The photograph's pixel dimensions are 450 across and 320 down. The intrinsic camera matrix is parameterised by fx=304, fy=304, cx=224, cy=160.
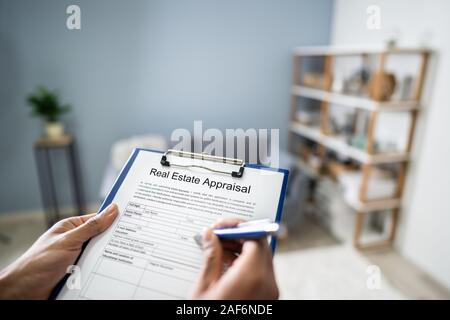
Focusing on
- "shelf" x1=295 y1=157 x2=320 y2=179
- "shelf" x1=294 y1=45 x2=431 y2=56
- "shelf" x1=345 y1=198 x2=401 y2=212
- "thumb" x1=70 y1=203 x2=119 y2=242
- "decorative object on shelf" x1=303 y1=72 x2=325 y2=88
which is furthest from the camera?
"shelf" x1=295 y1=157 x2=320 y2=179

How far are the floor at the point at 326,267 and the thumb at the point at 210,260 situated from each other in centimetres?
133

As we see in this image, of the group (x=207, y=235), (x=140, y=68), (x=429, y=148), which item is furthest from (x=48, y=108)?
(x=429, y=148)

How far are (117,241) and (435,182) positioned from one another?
1.84 m

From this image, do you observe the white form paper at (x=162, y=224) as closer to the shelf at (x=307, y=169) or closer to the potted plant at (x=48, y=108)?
the potted plant at (x=48, y=108)

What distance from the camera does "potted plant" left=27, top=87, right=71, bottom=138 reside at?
1.99m

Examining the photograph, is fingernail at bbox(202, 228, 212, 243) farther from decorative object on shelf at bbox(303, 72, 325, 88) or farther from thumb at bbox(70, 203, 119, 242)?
decorative object on shelf at bbox(303, 72, 325, 88)

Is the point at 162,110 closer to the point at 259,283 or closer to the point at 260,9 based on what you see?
the point at 260,9

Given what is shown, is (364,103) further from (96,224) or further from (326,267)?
→ (96,224)

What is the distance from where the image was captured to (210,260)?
20.0 inches

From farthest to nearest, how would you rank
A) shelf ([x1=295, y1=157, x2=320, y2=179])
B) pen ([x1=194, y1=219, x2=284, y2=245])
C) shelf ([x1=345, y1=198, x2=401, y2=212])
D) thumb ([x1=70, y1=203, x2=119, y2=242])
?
shelf ([x1=295, y1=157, x2=320, y2=179]) → shelf ([x1=345, y1=198, x2=401, y2=212]) → thumb ([x1=70, y1=203, x2=119, y2=242]) → pen ([x1=194, y1=219, x2=284, y2=245])

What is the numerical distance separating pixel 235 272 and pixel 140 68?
2.07 meters

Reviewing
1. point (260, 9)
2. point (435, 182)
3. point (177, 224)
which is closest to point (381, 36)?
point (260, 9)

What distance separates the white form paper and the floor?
1310mm

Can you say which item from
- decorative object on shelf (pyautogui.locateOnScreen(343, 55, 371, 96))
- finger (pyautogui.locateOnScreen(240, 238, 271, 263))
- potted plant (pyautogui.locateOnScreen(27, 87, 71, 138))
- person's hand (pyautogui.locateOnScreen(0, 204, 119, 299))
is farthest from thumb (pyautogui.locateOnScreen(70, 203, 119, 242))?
decorative object on shelf (pyautogui.locateOnScreen(343, 55, 371, 96))
